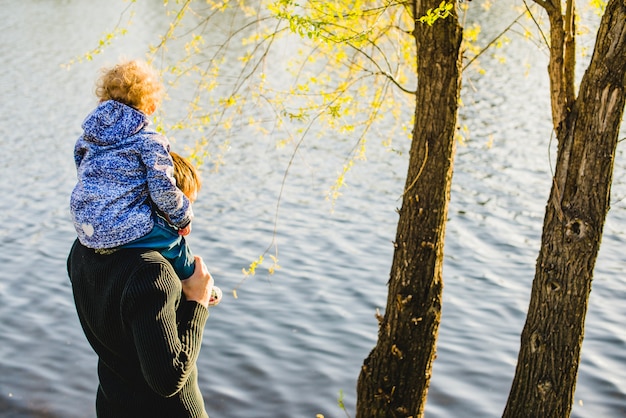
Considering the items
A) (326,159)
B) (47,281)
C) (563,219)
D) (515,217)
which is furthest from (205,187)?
(563,219)

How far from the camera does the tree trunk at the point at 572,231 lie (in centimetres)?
313

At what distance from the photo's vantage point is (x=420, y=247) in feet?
12.0

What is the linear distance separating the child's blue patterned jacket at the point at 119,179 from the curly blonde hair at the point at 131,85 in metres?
0.04

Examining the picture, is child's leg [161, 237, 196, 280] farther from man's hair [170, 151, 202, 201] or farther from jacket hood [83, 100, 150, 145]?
jacket hood [83, 100, 150, 145]

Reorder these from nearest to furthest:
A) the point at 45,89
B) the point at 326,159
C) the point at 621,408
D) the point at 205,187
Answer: the point at 621,408 < the point at 205,187 < the point at 326,159 < the point at 45,89

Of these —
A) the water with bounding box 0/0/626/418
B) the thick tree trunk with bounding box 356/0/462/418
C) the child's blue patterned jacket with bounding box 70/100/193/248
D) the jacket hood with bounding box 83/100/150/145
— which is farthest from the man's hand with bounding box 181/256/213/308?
the water with bounding box 0/0/626/418

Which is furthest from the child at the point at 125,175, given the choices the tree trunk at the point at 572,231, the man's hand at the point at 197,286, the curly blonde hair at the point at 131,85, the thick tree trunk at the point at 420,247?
the tree trunk at the point at 572,231

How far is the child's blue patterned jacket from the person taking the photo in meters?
2.13

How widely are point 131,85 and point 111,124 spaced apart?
5.3 inches

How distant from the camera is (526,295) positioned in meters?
8.05

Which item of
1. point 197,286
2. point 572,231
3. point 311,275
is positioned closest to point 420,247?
point 572,231

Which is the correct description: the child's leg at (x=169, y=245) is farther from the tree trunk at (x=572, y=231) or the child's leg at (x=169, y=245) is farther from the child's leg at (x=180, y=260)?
the tree trunk at (x=572, y=231)

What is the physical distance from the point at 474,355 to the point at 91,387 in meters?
3.32

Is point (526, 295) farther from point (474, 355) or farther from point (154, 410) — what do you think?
point (154, 410)
